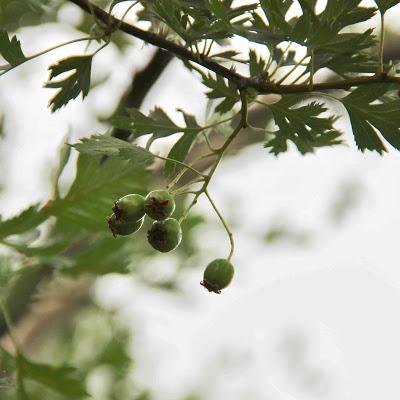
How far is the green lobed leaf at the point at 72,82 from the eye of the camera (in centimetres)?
77

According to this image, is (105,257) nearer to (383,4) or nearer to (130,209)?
(130,209)

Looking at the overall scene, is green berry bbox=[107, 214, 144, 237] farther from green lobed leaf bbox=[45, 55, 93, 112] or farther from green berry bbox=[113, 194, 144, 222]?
green lobed leaf bbox=[45, 55, 93, 112]

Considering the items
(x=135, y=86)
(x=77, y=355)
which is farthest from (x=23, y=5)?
(x=77, y=355)

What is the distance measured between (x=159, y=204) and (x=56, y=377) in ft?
1.49

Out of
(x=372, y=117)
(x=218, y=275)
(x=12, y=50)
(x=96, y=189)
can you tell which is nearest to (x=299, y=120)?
(x=372, y=117)

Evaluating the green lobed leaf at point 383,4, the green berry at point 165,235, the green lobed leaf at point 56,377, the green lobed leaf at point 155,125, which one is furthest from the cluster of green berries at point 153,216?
the green lobed leaf at point 56,377

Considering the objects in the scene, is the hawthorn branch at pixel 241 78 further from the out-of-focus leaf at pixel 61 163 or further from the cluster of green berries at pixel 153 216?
the out-of-focus leaf at pixel 61 163

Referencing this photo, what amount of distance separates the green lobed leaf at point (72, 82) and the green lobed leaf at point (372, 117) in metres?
0.25

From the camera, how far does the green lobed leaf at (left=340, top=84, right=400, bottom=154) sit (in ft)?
2.34

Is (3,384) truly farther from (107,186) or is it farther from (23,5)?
(23,5)

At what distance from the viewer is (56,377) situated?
1072mm

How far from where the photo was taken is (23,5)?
1.07m

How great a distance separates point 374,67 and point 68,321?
6.13 feet

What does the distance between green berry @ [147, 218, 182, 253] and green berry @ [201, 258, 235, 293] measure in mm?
60
